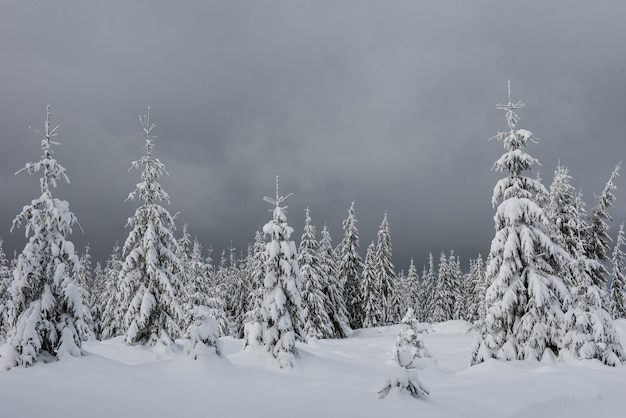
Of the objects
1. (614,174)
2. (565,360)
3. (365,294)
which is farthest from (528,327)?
(365,294)

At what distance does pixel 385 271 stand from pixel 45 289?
42.8m

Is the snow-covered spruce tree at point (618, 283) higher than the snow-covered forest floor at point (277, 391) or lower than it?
higher

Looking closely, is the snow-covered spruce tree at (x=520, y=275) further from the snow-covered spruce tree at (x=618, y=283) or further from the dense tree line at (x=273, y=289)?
the snow-covered spruce tree at (x=618, y=283)

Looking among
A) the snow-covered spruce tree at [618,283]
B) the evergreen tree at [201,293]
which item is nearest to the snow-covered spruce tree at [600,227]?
the snow-covered spruce tree at [618,283]

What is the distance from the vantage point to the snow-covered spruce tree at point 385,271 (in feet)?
175

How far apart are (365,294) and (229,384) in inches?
1537

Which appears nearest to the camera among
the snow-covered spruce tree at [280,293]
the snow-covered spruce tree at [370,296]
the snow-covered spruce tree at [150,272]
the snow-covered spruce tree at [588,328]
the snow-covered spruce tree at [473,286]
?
the snow-covered spruce tree at [588,328]

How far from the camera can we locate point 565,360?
60.6 feet

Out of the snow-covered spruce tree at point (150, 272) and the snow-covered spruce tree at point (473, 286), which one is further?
the snow-covered spruce tree at point (473, 286)

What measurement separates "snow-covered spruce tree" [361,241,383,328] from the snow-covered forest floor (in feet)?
103

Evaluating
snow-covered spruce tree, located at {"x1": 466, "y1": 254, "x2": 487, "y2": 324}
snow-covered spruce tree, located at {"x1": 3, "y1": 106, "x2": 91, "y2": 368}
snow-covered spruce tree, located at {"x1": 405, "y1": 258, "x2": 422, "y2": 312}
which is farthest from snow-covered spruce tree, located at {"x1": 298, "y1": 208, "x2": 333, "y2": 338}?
snow-covered spruce tree, located at {"x1": 405, "y1": 258, "x2": 422, "y2": 312}

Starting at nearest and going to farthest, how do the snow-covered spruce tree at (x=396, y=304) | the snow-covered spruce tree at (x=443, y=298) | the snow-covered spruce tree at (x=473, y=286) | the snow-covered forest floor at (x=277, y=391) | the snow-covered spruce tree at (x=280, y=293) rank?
A: the snow-covered forest floor at (x=277, y=391) < the snow-covered spruce tree at (x=280, y=293) < the snow-covered spruce tree at (x=396, y=304) < the snow-covered spruce tree at (x=473, y=286) < the snow-covered spruce tree at (x=443, y=298)

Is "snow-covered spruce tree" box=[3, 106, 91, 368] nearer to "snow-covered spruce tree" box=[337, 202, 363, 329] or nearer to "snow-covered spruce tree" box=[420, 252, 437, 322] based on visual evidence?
"snow-covered spruce tree" box=[337, 202, 363, 329]

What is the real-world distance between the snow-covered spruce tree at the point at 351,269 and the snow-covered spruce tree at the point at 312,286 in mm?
9073
